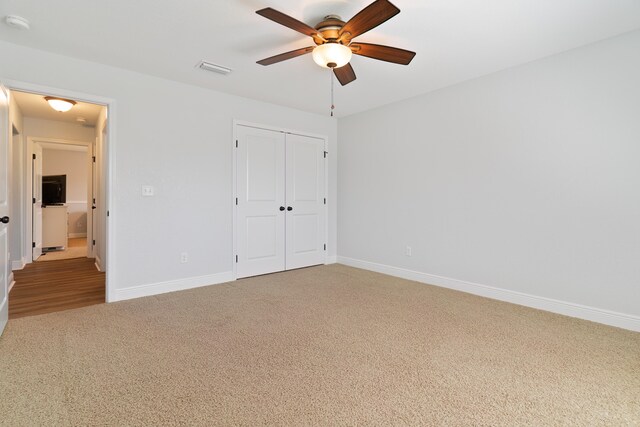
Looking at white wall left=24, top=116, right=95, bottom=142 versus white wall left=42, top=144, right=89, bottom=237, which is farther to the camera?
white wall left=42, top=144, right=89, bottom=237

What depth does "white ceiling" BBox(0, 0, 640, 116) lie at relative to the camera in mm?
2326

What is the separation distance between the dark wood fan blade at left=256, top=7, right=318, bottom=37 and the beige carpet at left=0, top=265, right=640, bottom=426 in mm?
2248

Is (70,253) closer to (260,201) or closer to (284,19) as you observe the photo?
(260,201)

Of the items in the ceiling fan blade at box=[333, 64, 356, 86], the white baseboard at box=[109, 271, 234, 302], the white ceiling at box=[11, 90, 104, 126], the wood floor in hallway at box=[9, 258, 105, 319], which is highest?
the white ceiling at box=[11, 90, 104, 126]

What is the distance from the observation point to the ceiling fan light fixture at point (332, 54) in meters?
2.46

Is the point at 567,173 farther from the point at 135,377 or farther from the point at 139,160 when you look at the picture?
the point at 139,160

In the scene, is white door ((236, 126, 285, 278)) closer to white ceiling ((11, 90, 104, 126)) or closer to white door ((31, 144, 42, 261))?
white ceiling ((11, 90, 104, 126))

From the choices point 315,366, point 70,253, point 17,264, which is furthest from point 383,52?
point 70,253

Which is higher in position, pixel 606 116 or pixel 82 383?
pixel 606 116

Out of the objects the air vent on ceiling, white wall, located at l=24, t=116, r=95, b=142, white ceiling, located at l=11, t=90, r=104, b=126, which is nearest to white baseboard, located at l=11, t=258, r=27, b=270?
white wall, located at l=24, t=116, r=95, b=142

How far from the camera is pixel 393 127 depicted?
15.1ft

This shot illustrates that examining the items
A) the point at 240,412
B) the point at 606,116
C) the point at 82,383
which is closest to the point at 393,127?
the point at 606,116

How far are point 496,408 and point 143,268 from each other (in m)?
3.50

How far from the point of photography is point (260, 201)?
4551 mm
